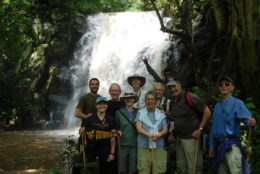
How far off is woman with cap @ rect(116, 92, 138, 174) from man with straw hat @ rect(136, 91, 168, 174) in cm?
10

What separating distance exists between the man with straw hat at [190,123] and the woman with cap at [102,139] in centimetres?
102

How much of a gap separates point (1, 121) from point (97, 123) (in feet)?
40.3

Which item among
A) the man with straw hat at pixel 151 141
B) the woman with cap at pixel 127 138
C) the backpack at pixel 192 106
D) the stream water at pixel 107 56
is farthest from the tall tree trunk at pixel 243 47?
the stream water at pixel 107 56

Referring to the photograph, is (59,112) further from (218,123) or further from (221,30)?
(218,123)

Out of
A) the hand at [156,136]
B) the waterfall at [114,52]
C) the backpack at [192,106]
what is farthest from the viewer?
the waterfall at [114,52]

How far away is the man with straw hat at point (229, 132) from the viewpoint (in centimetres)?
372

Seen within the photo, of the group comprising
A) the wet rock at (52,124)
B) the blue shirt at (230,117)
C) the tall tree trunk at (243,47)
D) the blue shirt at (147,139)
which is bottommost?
the wet rock at (52,124)

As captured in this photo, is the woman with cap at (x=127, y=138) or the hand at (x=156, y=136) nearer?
the hand at (x=156, y=136)

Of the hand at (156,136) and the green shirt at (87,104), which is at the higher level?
the green shirt at (87,104)

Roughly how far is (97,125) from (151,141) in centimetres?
85

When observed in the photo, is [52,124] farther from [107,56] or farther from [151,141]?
[151,141]

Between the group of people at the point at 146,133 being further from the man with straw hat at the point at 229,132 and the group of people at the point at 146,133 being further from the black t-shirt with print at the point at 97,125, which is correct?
the man with straw hat at the point at 229,132

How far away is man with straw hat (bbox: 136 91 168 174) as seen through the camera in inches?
168

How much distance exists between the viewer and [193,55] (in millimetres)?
8945
